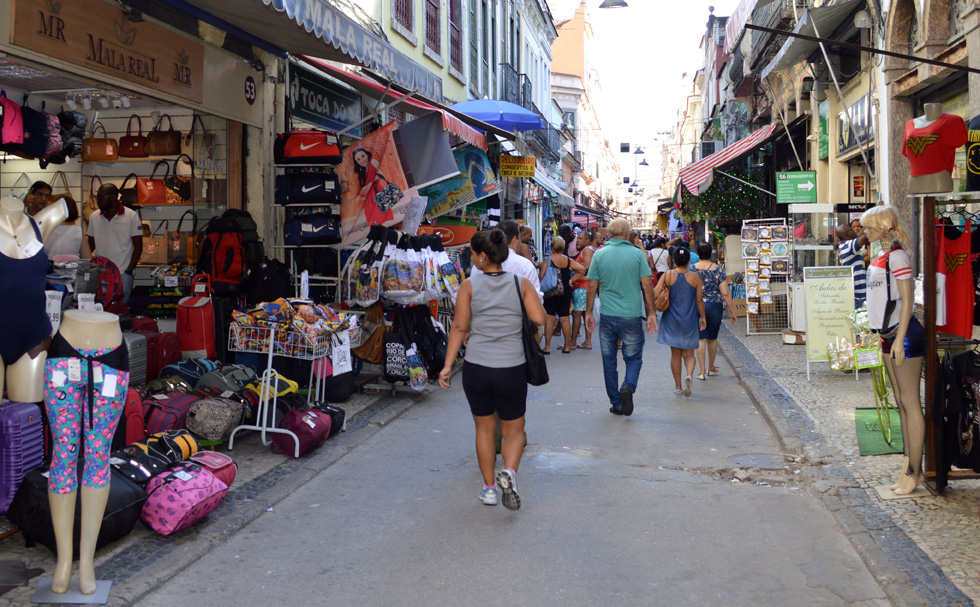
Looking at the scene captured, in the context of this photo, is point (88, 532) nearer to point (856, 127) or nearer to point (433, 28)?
point (856, 127)

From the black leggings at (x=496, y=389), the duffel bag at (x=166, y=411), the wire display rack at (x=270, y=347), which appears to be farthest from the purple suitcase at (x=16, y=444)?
the black leggings at (x=496, y=389)

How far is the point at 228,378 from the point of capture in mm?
7113

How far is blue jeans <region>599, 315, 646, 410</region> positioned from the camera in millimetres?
8391

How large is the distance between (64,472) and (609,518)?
2983 mm

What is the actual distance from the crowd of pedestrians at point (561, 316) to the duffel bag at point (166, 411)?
212 cm

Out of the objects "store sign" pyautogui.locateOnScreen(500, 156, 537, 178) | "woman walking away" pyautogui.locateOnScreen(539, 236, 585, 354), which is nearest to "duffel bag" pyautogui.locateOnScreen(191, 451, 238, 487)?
"woman walking away" pyautogui.locateOnScreen(539, 236, 585, 354)

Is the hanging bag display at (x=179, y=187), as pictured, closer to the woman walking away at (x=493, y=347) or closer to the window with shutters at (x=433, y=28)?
the woman walking away at (x=493, y=347)

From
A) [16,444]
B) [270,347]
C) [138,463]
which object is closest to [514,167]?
[270,347]

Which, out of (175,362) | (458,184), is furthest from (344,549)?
(458,184)

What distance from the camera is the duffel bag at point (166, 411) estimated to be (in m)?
6.22

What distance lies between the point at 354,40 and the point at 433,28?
32.5 feet

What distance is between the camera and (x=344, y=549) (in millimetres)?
4719

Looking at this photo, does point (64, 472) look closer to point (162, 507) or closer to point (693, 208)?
point (162, 507)

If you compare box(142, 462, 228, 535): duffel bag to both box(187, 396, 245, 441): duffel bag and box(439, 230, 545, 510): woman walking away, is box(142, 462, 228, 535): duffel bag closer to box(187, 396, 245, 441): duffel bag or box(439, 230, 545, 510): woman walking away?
box(187, 396, 245, 441): duffel bag
